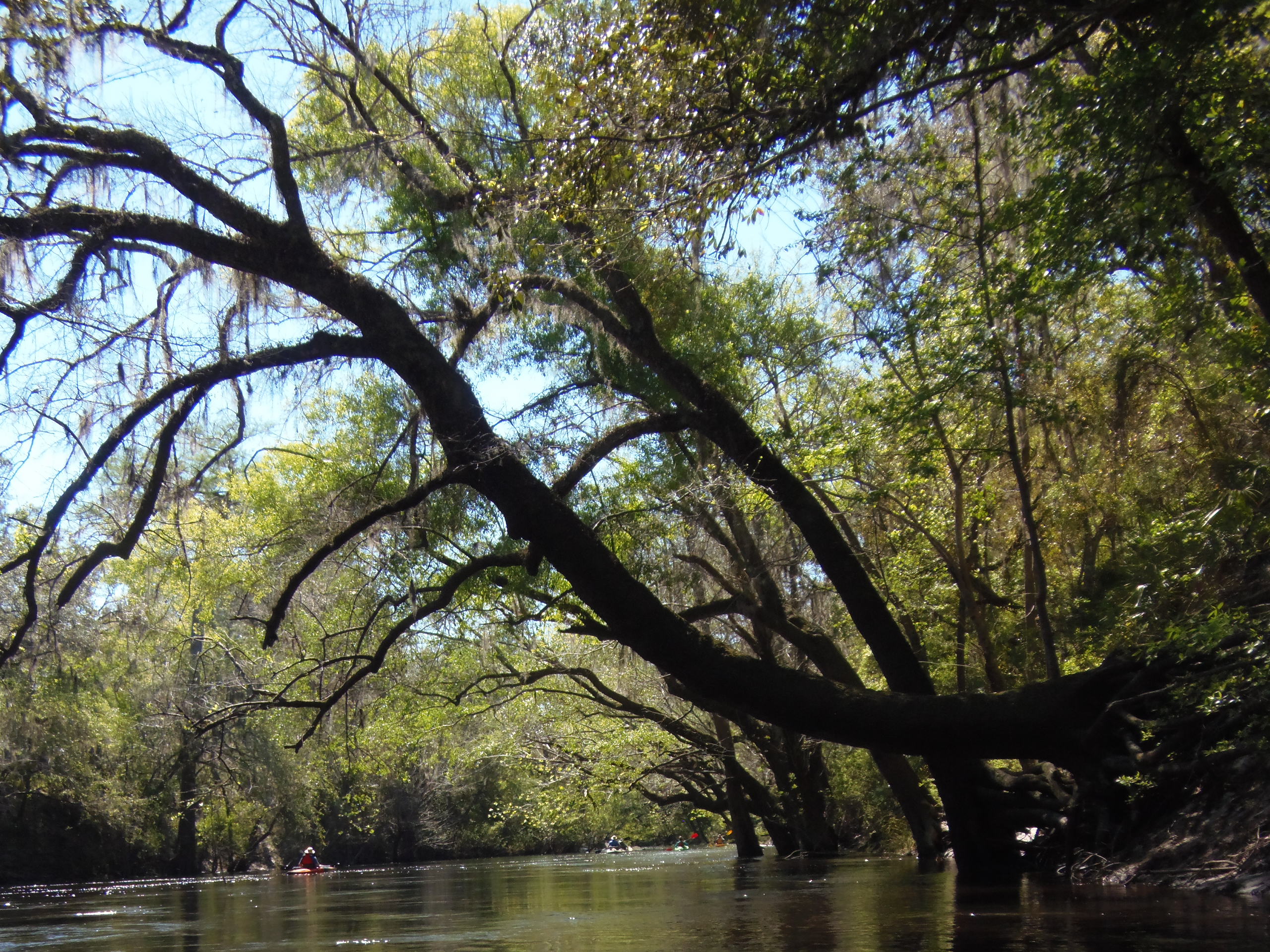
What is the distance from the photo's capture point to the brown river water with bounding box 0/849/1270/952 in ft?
21.6

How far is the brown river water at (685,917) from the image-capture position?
6.59m

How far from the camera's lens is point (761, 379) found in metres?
17.0

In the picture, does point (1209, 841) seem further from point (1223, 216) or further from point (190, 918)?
point (190, 918)

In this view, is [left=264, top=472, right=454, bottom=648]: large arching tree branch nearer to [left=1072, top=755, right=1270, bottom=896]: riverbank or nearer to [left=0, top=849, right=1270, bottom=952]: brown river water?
[left=0, top=849, right=1270, bottom=952]: brown river water

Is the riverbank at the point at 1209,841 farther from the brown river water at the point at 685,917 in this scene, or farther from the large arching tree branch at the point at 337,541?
the large arching tree branch at the point at 337,541

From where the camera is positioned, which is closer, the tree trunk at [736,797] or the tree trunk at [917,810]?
the tree trunk at [917,810]

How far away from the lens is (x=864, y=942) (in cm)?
670

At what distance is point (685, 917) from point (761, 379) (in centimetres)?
924

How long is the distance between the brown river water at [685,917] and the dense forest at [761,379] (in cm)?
124

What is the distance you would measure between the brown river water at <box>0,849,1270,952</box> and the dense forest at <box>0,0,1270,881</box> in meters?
1.24

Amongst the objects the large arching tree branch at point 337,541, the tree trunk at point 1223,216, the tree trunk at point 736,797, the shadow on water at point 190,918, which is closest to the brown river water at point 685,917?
the shadow on water at point 190,918

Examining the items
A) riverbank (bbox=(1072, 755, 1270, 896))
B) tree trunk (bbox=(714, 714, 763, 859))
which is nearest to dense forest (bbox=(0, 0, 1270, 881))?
riverbank (bbox=(1072, 755, 1270, 896))

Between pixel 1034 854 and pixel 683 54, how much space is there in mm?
8079

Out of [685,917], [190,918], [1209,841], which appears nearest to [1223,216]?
[1209,841]
